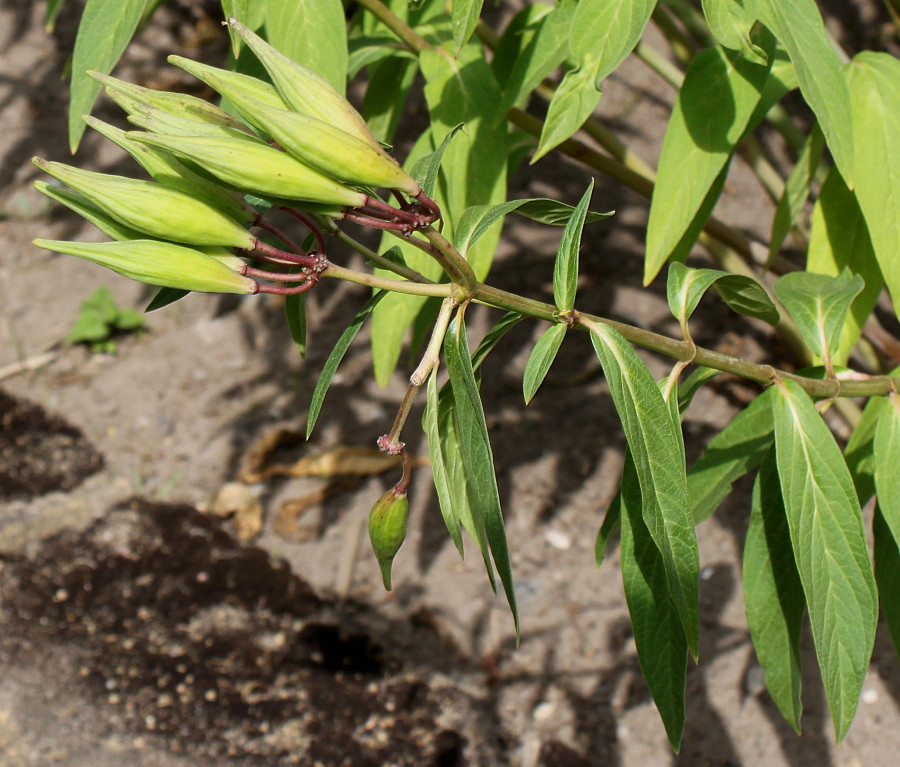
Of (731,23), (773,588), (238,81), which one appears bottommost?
(773,588)

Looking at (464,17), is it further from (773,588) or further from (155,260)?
(773,588)

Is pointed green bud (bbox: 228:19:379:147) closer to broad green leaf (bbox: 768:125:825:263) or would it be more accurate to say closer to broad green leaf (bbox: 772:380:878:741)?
broad green leaf (bbox: 772:380:878:741)

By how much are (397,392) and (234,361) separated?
0.46 m

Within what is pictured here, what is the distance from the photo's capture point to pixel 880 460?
109 centimetres

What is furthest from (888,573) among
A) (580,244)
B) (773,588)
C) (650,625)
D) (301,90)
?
(301,90)

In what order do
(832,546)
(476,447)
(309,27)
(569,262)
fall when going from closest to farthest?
(476,447)
(569,262)
(832,546)
(309,27)

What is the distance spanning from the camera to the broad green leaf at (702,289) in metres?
1.02

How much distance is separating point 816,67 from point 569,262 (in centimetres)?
33

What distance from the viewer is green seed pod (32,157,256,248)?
2.23ft

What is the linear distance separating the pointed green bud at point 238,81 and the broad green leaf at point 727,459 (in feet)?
2.48

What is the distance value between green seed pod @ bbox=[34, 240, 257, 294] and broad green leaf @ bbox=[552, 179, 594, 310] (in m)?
0.31

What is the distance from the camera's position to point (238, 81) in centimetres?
69

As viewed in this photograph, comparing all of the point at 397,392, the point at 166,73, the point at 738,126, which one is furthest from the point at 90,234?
the point at 738,126

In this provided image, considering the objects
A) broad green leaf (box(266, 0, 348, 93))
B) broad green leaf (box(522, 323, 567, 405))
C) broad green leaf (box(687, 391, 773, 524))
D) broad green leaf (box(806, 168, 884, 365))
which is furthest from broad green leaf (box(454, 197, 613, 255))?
broad green leaf (box(806, 168, 884, 365))
